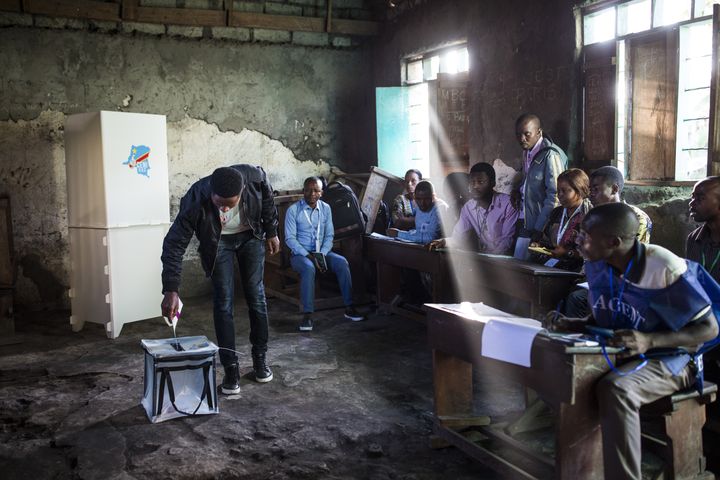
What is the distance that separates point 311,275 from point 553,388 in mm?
4235

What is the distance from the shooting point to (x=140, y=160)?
6566 mm

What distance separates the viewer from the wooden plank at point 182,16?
810cm

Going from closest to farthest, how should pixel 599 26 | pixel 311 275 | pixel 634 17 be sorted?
pixel 634 17, pixel 599 26, pixel 311 275

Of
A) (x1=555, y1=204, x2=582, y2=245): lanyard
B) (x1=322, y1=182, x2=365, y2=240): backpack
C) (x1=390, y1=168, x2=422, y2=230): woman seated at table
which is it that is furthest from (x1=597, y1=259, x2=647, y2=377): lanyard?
(x1=390, y1=168, x2=422, y2=230): woman seated at table

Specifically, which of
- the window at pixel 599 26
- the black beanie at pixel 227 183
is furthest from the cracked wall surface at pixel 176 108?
the black beanie at pixel 227 183

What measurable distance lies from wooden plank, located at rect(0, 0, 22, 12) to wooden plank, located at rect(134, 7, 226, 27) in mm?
1291

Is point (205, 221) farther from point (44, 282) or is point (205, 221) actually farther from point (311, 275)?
point (44, 282)

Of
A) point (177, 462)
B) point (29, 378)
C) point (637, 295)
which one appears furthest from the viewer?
point (29, 378)

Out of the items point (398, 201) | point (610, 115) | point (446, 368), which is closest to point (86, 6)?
point (398, 201)

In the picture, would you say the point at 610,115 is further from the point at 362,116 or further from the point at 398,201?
the point at 362,116

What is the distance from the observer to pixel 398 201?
782cm

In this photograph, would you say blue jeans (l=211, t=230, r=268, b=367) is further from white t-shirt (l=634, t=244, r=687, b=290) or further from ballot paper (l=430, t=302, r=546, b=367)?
white t-shirt (l=634, t=244, r=687, b=290)

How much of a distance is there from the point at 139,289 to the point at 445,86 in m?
4.38

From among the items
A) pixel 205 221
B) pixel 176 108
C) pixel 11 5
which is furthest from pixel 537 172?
pixel 11 5
